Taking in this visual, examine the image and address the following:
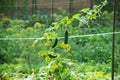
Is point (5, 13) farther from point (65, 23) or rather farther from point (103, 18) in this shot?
point (65, 23)

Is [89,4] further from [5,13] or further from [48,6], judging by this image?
[5,13]

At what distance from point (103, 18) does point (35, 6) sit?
2.95 metres

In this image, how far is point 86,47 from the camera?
19.2 ft

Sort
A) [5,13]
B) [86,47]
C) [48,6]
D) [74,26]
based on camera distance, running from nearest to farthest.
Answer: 1. [86,47]
2. [74,26]
3. [5,13]
4. [48,6]

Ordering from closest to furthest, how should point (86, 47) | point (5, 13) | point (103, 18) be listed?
point (86, 47) < point (103, 18) < point (5, 13)

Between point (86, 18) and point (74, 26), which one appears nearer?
point (86, 18)

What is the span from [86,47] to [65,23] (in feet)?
14.2

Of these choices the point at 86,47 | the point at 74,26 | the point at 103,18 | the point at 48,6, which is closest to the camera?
the point at 86,47

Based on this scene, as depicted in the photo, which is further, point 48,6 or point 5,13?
point 48,6

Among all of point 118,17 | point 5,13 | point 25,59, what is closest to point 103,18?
point 118,17

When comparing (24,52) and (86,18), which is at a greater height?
(86,18)

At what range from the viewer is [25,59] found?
4.72 meters

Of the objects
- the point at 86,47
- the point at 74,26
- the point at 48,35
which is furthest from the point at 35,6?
the point at 48,35

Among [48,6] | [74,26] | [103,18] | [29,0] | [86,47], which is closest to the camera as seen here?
[86,47]
